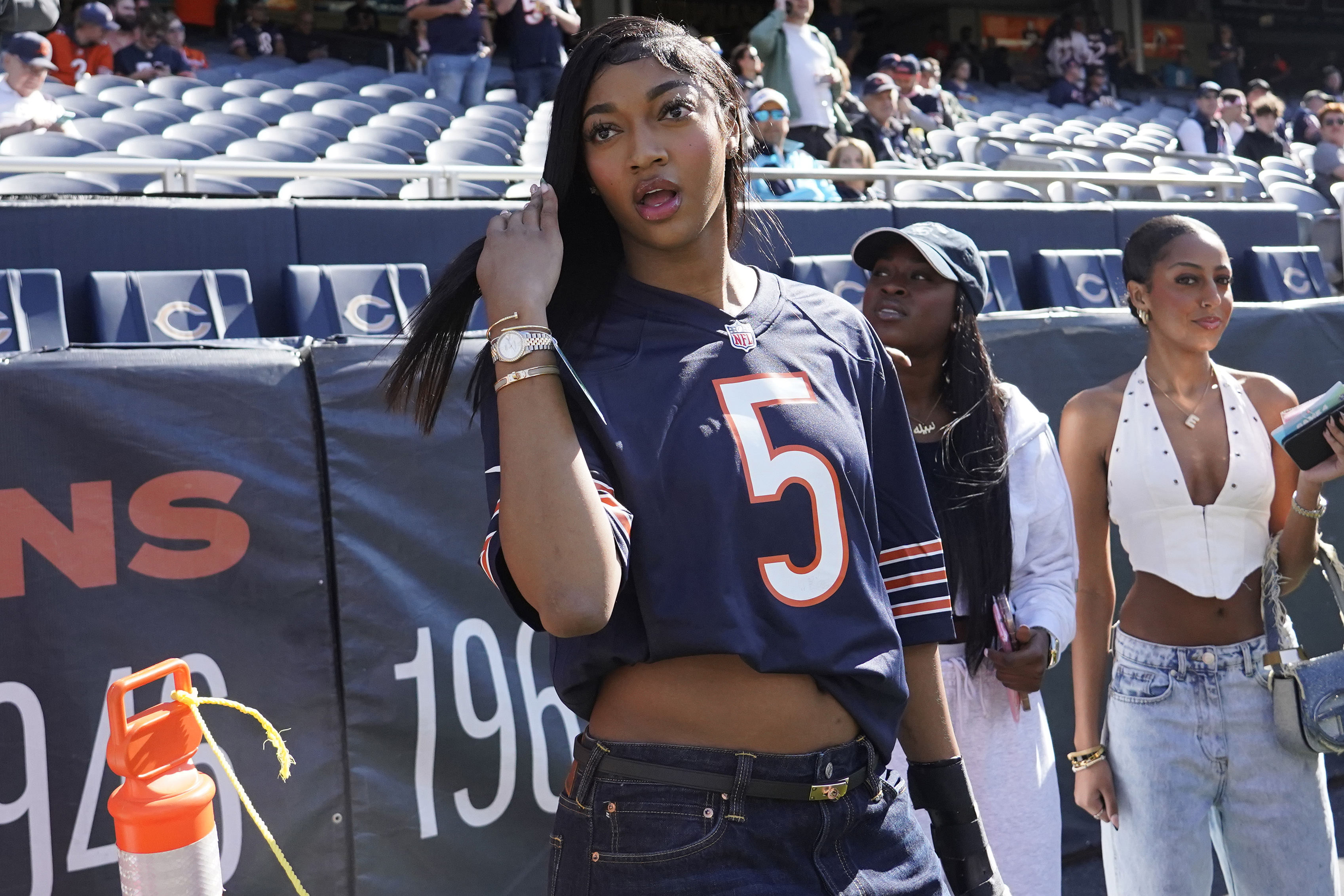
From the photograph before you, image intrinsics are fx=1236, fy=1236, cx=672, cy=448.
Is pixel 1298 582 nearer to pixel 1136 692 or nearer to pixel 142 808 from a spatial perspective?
pixel 1136 692

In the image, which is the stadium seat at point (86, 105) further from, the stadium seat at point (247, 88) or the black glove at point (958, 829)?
the black glove at point (958, 829)

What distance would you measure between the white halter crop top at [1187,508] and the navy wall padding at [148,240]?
3.74 meters

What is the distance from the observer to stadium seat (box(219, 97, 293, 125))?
9820 millimetres

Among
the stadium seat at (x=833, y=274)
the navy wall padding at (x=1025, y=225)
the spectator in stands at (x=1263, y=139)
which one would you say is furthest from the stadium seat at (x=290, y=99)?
the spectator in stands at (x=1263, y=139)

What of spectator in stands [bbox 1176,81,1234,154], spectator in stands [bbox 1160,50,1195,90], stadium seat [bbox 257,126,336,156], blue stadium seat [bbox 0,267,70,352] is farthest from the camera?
spectator in stands [bbox 1160,50,1195,90]

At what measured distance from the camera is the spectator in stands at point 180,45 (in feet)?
38.2

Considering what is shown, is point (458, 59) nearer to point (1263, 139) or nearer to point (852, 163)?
point (852, 163)

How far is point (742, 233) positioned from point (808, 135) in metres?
7.93

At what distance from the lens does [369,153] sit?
8.61 m

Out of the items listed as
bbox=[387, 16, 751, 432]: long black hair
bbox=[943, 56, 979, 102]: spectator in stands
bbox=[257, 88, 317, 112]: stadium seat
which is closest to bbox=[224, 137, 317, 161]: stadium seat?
bbox=[257, 88, 317, 112]: stadium seat

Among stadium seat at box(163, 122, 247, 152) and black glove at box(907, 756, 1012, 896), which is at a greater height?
stadium seat at box(163, 122, 247, 152)

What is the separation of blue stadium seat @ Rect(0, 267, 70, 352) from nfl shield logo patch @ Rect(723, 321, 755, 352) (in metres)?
3.84

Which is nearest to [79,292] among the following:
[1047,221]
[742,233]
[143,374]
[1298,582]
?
[143,374]

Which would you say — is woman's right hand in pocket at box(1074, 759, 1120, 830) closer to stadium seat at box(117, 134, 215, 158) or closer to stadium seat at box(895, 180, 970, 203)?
stadium seat at box(895, 180, 970, 203)
